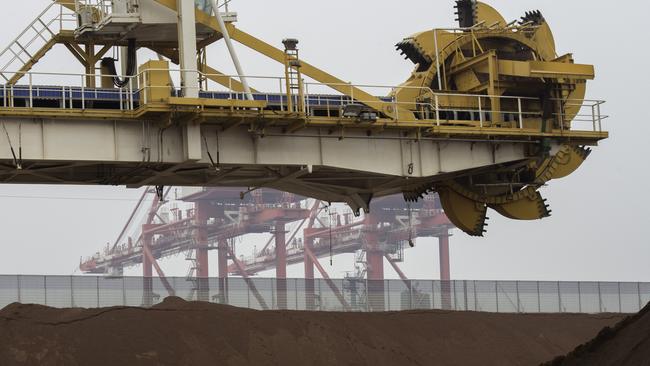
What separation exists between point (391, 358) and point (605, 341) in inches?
544

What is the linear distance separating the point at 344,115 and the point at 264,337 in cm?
767

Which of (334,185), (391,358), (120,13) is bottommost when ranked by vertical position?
(391,358)

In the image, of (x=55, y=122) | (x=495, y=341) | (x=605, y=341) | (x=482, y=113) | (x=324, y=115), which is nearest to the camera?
(x=605, y=341)

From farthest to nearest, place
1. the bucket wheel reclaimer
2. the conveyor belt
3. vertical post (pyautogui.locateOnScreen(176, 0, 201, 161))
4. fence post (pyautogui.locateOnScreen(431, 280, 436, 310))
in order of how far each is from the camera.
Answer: fence post (pyautogui.locateOnScreen(431, 280, 436, 310)) < the bucket wheel reclaimer < vertical post (pyautogui.locateOnScreen(176, 0, 201, 161)) < the conveyor belt

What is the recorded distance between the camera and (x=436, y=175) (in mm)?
36750

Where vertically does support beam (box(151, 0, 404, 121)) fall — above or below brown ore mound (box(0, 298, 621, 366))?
above

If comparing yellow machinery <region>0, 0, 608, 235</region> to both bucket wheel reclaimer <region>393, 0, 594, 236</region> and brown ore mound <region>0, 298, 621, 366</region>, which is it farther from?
brown ore mound <region>0, 298, 621, 366</region>

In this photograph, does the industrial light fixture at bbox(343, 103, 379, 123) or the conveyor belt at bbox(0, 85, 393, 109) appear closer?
the conveyor belt at bbox(0, 85, 393, 109)

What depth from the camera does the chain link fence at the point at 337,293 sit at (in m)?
39.1

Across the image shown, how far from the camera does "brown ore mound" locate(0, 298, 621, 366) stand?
3522 centimetres

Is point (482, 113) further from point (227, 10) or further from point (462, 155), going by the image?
point (227, 10)

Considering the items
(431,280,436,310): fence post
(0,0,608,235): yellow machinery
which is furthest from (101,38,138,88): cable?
(431,280,436,310): fence post

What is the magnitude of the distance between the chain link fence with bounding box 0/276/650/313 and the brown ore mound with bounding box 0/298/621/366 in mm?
1881

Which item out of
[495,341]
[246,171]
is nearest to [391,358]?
[495,341]
